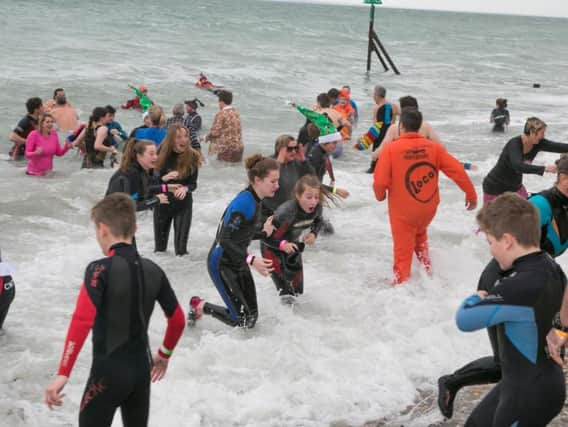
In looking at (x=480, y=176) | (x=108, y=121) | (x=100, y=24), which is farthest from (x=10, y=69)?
(x=100, y=24)

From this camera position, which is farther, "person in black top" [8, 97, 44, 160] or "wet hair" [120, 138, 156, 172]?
"person in black top" [8, 97, 44, 160]

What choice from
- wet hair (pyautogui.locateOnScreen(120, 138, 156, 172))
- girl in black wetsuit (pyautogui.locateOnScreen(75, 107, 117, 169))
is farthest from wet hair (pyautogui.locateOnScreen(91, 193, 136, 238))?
girl in black wetsuit (pyautogui.locateOnScreen(75, 107, 117, 169))

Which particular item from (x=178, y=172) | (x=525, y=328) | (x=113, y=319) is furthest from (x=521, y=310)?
(x=178, y=172)

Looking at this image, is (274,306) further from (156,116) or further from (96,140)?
(96,140)

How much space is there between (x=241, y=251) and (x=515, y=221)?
2.87 meters

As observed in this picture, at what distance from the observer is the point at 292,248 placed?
19.9 feet

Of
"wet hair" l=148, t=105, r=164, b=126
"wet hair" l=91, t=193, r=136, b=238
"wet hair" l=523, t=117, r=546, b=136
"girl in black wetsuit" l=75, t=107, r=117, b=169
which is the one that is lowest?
"girl in black wetsuit" l=75, t=107, r=117, b=169

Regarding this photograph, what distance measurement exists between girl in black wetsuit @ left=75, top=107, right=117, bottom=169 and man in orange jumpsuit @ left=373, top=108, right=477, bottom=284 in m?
6.23

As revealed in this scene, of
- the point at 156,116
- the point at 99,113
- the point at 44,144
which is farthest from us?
the point at 99,113

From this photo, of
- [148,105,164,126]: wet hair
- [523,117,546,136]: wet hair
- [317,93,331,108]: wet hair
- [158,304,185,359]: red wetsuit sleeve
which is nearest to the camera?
[158,304,185,359]: red wetsuit sleeve

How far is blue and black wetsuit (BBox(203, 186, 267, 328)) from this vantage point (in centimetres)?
575

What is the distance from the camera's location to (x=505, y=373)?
3537 millimetres

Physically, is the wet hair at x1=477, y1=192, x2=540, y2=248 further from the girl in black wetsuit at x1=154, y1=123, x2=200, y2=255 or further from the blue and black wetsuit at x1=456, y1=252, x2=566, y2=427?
the girl in black wetsuit at x1=154, y1=123, x2=200, y2=255

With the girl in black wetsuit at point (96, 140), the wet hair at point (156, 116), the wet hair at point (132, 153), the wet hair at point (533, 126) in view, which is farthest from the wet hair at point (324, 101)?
the wet hair at point (132, 153)
